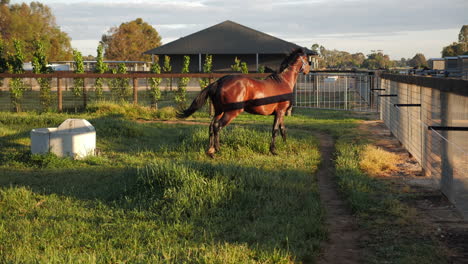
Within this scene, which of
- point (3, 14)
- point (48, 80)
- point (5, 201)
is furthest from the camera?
point (3, 14)

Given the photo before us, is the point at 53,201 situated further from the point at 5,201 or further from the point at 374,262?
the point at 374,262

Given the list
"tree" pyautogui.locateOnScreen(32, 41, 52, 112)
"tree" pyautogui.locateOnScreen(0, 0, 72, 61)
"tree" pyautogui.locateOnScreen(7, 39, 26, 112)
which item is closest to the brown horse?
"tree" pyautogui.locateOnScreen(32, 41, 52, 112)

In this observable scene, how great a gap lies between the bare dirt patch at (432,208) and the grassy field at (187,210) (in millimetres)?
218

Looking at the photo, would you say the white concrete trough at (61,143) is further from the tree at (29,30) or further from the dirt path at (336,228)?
the tree at (29,30)

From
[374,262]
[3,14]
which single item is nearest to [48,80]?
[374,262]

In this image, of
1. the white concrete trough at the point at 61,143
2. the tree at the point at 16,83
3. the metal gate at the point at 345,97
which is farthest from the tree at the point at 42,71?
the white concrete trough at the point at 61,143

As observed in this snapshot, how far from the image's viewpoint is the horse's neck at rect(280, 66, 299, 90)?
13.2m

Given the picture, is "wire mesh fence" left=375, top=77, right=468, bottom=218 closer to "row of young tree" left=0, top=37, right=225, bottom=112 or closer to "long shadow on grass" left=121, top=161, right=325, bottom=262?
"long shadow on grass" left=121, top=161, right=325, bottom=262

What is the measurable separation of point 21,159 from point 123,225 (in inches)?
232

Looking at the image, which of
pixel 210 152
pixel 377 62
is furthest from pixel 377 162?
pixel 377 62

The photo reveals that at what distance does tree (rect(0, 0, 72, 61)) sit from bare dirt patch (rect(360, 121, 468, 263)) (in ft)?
224

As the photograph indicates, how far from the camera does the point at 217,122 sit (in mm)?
12148

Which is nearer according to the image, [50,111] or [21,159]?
[21,159]

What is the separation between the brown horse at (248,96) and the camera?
1205 centimetres
